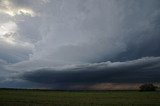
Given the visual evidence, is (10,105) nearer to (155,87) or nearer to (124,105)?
(124,105)

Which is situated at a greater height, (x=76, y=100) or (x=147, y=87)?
(x=147, y=87)

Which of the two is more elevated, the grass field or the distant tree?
the distant tree

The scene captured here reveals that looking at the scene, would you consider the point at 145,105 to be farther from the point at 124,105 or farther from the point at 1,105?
the point at 1,105

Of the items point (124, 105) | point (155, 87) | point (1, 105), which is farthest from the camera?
point (155, 87)

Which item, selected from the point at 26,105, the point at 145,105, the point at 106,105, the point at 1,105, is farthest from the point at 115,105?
the point at 1,105

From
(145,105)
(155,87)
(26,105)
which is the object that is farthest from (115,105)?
(155,87)

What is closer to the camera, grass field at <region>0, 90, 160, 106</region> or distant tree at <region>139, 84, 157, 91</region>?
grass field at <region>0, 90, 160, 106</region>

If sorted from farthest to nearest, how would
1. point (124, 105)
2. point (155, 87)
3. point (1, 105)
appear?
point (155, 87), point (124, 105), point (1, 105)

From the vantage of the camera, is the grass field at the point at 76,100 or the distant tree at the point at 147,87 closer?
the grass field at the point at 76,100

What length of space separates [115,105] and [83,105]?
5.67 m

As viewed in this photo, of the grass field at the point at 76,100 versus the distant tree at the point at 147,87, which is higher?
the distant tree at the point at 147,87

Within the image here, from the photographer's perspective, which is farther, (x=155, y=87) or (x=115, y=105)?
(x=155, y=87)

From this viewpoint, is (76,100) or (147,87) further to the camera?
(147,87)

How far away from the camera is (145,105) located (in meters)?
39.7
